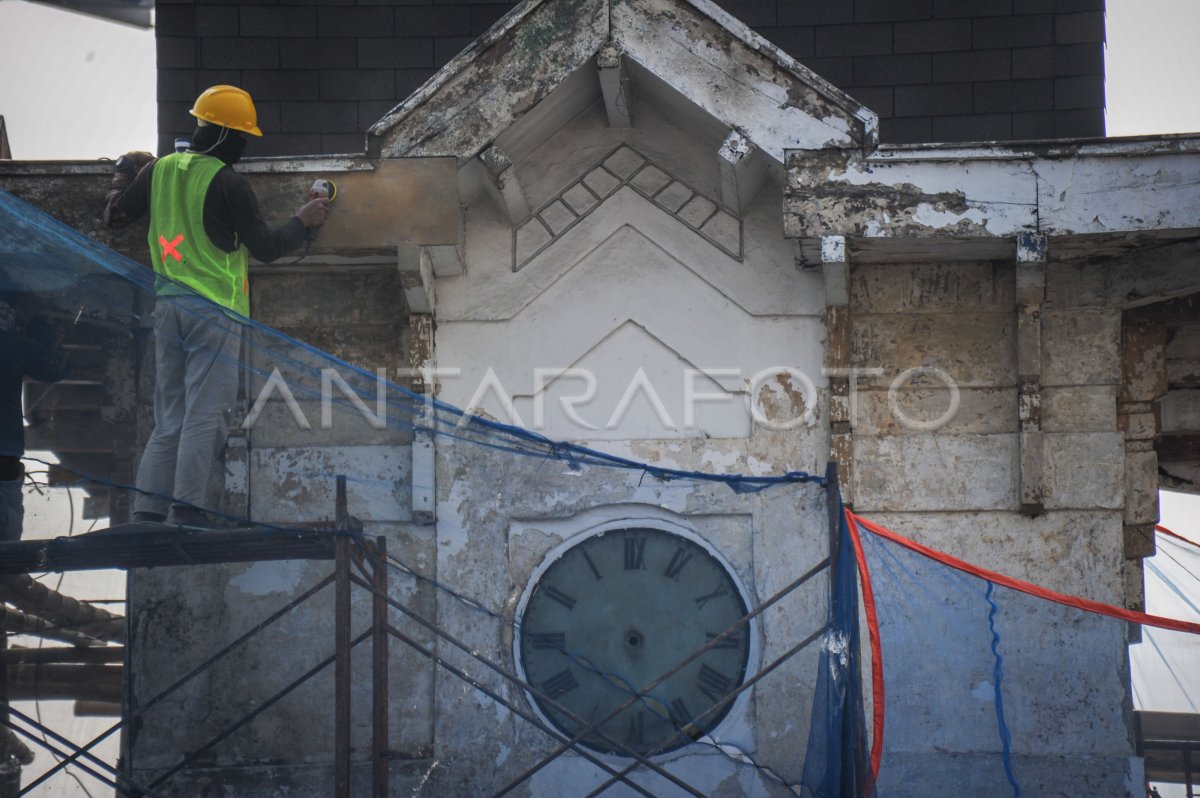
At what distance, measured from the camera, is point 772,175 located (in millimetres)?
8664

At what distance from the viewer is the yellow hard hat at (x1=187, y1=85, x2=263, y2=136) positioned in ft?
25.8

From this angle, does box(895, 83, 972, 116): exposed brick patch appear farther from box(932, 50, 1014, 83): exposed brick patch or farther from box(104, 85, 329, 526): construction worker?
box(104, 85, 329, 526): construction worker

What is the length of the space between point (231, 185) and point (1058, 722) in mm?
4655

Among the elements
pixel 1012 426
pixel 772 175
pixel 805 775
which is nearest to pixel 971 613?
pixel 805 775

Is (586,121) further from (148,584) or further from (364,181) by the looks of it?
(148,584)

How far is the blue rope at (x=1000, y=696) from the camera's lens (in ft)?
23.7

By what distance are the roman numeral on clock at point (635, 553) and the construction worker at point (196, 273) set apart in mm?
2065

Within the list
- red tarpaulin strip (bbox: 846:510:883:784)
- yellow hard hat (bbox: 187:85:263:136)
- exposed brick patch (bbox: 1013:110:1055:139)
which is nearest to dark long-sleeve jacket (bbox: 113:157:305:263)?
yellow hard hat (bbox: 187:85:263:136)

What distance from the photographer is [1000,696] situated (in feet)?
23.9

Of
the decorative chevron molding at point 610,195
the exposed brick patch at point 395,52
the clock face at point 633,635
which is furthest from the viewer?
the exposed brick patch at point 395,52

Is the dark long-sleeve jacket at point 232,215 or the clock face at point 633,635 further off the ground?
the dark long-sleeve jacket at point 232,215

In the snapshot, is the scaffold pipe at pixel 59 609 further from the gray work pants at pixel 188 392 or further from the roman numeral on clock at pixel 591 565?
the roman numeral on clock at pixel 591 565

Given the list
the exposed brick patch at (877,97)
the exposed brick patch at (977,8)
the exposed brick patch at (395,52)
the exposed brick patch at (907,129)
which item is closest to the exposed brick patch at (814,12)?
the exposed brick patch at (877,97)

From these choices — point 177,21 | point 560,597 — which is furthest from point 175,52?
point 560,597
